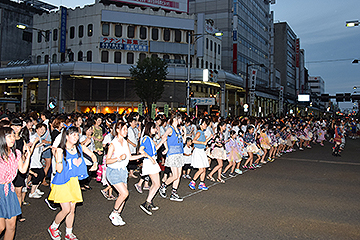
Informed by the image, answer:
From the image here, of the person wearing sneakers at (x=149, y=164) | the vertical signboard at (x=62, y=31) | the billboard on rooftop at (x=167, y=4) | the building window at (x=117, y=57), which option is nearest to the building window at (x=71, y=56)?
the vertical signboard at (x=62, y=31)

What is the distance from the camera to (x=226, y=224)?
5449 mm

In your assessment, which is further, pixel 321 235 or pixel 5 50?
pixel 5 50

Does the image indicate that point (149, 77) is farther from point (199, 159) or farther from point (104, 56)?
point (199, 159)

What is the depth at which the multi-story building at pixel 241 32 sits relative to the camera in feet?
187

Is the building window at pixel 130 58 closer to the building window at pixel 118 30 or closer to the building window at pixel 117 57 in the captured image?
the building window at pixel 117 57

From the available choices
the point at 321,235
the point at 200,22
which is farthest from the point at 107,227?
the point at 200,22

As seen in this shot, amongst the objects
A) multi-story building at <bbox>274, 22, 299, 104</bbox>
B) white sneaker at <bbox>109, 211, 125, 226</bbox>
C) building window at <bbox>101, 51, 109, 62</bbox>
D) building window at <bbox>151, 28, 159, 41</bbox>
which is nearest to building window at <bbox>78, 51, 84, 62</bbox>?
building window at <bbox>101, 51, 109, 62</bbox>

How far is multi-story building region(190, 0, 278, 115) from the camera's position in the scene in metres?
56.9

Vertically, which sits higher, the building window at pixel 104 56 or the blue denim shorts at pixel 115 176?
the building window at pixel 104 56

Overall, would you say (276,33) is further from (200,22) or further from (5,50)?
(5,50)

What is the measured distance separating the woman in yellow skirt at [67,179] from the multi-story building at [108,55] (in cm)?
3544

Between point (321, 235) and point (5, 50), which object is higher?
point (5, 50)

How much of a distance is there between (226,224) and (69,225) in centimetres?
266

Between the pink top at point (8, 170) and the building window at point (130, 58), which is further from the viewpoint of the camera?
the building window at point (130, 58)
